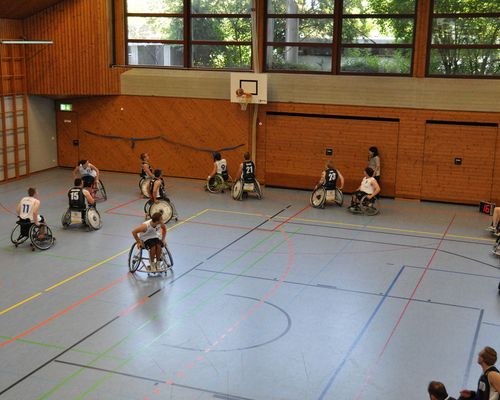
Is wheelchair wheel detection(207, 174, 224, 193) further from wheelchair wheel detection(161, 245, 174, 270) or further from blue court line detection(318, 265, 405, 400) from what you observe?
blue court line detection(318, 265, 405, 400)

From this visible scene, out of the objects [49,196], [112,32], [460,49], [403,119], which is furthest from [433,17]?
[49,196]

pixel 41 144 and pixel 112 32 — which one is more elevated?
pixel 112 32

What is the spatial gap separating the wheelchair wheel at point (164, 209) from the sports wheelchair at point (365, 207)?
4756mm

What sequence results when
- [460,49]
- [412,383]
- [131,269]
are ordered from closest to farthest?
1. [412,383]
2. [131,269]
3. [460,49]

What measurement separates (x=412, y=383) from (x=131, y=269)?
19.5 feet

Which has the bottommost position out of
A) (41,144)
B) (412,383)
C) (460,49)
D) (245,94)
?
(412,383)

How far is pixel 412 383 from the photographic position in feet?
27.5

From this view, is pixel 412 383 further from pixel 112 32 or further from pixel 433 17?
pixel 112 32

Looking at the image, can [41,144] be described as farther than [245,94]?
Yes

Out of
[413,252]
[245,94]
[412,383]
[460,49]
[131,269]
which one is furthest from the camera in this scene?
[245,94]

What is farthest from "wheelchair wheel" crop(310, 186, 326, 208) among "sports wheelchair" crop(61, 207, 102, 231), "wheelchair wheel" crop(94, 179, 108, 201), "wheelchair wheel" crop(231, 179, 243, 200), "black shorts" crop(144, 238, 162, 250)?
"black shorts" crop(144, 238, 162, 250)

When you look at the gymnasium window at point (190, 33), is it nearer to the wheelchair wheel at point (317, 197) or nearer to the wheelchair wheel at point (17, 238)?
the wheelchair wheel at point (317, 197)

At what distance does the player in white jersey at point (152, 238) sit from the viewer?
11.8 metres


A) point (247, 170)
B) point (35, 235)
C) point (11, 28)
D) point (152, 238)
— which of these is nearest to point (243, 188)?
point (247, 170)
